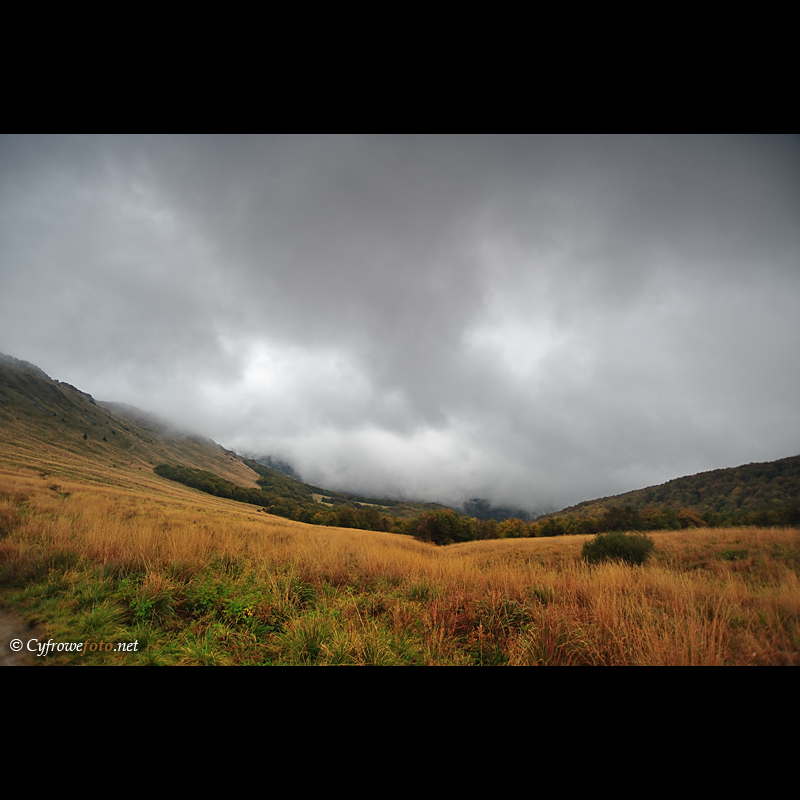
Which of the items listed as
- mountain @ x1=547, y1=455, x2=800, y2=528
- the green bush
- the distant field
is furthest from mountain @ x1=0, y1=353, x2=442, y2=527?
A: the green bush

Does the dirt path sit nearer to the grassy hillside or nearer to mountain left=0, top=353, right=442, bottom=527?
the grassy hillside

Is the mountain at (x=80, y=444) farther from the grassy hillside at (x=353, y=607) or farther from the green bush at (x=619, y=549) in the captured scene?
the green bush at (x=619, y=549)

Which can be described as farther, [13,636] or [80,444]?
[80,444]

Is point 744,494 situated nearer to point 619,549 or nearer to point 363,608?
point 619,549

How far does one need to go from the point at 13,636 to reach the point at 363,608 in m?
3.78

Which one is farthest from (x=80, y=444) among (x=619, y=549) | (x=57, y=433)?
(x=619, y=549)

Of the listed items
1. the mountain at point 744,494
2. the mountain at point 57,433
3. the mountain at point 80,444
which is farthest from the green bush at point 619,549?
the mountain at point 57,433

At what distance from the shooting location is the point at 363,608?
13.2 ft

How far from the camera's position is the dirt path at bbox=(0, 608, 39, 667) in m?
2.80
